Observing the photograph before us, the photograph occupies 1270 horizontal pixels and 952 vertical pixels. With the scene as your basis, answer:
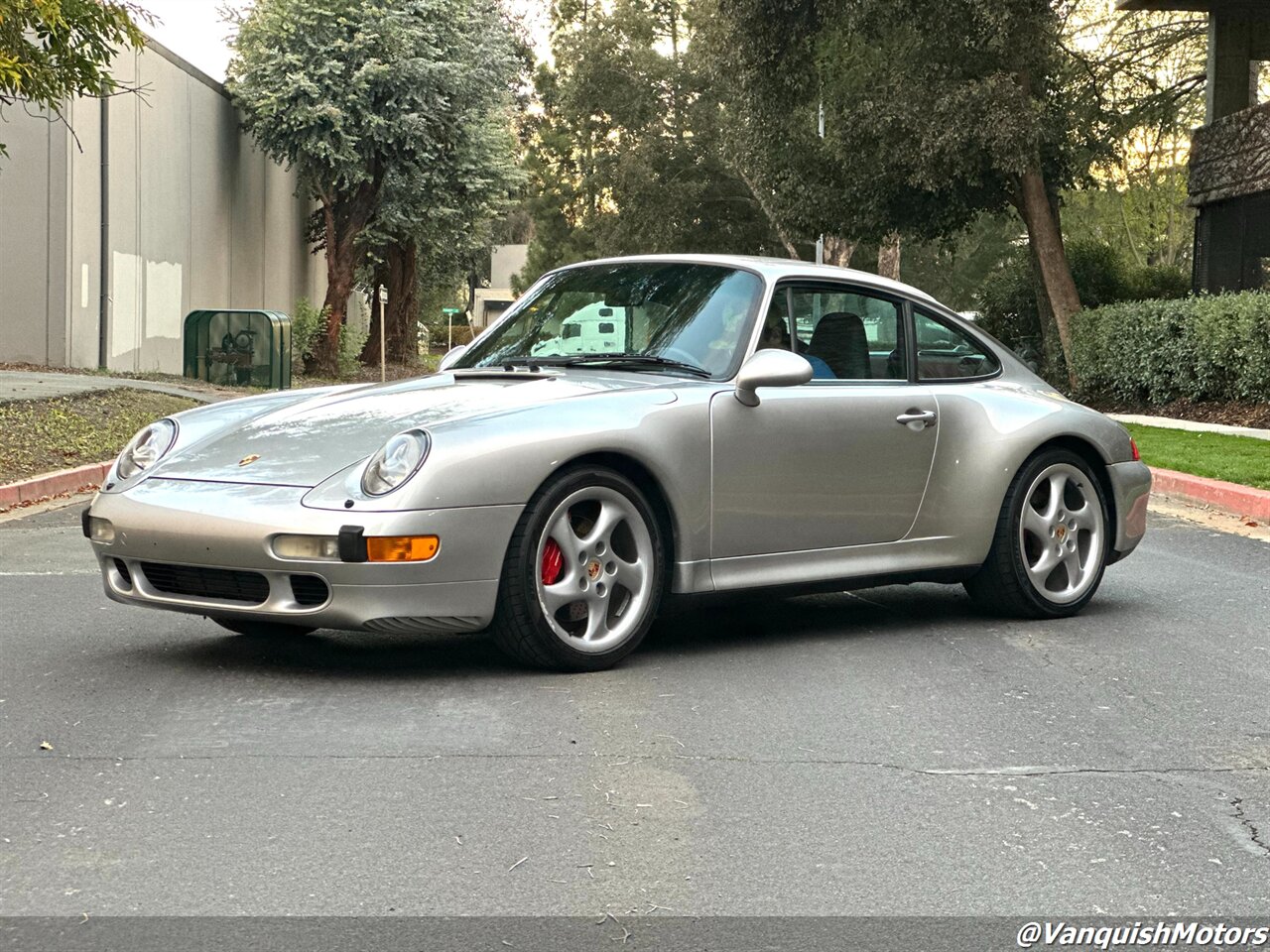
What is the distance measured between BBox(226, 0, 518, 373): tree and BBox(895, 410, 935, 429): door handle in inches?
1132

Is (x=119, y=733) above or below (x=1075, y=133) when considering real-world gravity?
below

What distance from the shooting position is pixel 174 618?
22.7ft

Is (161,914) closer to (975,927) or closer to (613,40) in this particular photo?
(975,927)

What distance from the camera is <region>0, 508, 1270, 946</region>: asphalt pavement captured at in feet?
11.8

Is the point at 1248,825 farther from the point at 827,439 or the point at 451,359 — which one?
the point at 451,359

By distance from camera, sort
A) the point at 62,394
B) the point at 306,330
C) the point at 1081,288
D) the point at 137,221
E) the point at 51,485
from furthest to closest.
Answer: the point at 306,330, the point at 1081,288, the point at 137,221, the point at 62,394, the point at 51,485

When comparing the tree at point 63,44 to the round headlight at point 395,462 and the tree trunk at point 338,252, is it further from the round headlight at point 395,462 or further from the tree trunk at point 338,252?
the tree trunk at point 338,252

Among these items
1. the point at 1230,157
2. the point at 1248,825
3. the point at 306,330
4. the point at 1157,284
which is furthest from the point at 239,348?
the point at 1248,825

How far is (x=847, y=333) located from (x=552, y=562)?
1799 mm

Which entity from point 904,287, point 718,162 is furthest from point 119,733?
point 718,162

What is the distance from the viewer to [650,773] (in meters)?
4.51

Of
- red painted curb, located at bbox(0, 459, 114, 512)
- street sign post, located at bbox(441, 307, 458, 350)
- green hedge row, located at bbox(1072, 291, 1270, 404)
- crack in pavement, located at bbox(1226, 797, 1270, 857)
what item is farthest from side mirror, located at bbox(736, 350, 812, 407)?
street sign post, located at bbox(441, 307, 458, 350)

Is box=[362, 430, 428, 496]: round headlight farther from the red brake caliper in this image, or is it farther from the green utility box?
the green utility box

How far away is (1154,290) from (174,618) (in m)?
29.7
